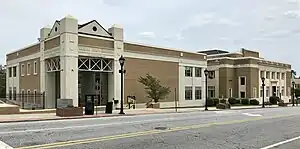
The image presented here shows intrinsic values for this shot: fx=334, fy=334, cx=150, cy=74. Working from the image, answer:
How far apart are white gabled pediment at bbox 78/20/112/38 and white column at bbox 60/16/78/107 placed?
1911 mm

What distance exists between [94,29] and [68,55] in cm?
493

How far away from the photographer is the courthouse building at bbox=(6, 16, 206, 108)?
108 ft

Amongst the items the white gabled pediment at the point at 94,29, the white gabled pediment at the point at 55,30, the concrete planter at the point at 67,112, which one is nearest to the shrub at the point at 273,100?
the white gabled pediment at the point at 94,29

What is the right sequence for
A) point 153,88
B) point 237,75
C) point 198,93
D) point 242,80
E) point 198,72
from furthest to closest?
point 237,75
point 242,80
point 198,72
point 198,93
point 153,88

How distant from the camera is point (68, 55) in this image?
106 feet

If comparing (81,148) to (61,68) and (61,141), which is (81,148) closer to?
(61,141)

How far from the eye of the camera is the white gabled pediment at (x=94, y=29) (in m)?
A: 34.9

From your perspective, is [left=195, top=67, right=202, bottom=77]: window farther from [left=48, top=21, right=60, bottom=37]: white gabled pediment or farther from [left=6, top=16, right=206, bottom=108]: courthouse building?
[left=48, top=21, right=60, bottom=37]: white gabled pediment

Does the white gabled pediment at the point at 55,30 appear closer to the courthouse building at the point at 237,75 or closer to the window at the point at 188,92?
the window at the point at 188,92

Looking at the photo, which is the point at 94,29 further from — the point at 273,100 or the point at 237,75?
the point at 273,100

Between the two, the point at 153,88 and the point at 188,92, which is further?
the point at 188,92

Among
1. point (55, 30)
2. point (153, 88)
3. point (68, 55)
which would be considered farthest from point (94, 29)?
point (153, 88)

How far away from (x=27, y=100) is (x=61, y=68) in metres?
13.9

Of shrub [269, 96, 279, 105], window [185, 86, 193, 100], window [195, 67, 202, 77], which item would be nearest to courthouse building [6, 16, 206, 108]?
window [185, 86, 193, 100]
